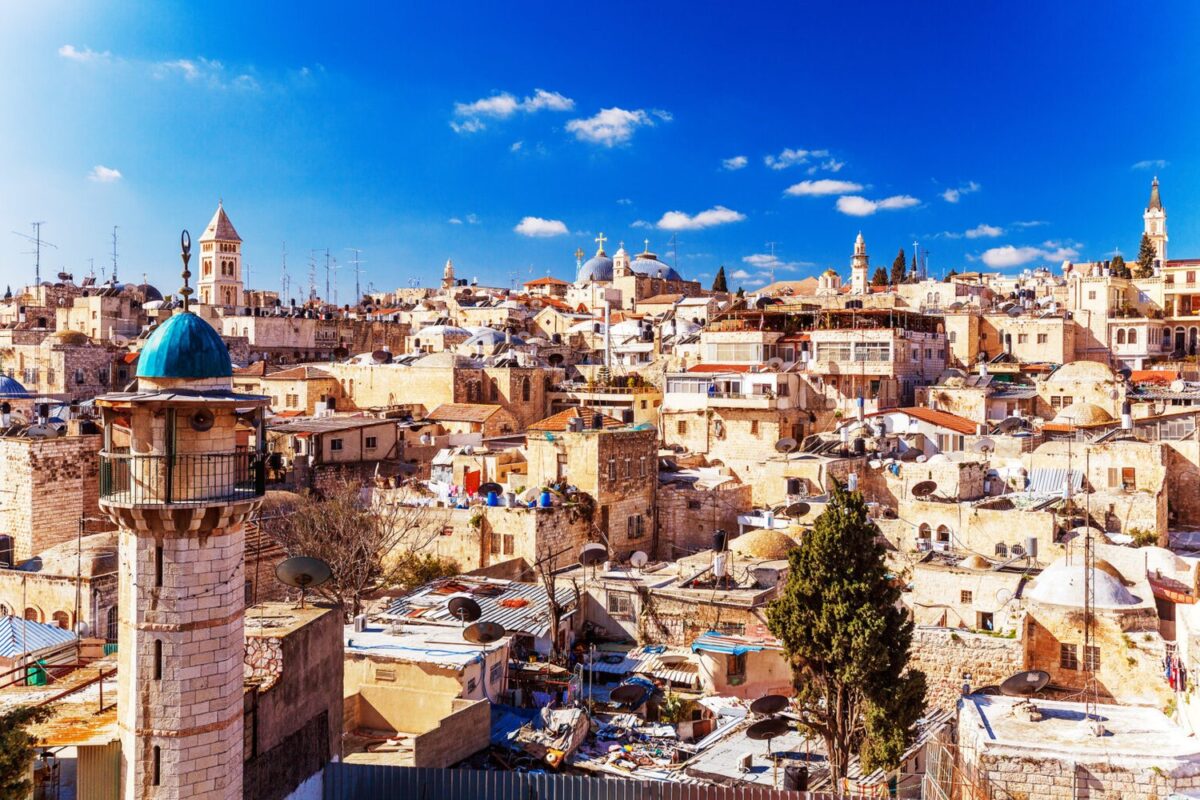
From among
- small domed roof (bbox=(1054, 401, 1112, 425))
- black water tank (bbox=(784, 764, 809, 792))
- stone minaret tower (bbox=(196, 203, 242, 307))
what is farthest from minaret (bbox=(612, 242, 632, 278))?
black water tank (bbox=(784, 764, 809, 792))

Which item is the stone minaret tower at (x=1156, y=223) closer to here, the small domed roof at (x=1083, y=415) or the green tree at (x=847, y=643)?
the small domed roof at (x=1083, y=415)

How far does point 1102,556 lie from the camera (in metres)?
19.4

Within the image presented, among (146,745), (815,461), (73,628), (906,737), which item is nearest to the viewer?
(146,745)

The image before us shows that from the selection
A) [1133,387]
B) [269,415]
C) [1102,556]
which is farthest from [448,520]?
[1133,387]

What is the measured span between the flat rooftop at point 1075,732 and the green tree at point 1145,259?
52.1 meters

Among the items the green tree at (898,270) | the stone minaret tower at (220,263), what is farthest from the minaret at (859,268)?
the stone minaret tower at (220,263)

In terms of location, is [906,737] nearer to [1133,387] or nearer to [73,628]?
[73,628]

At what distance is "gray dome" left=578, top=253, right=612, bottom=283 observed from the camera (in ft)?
267

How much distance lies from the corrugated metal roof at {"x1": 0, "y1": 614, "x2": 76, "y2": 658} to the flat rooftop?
1229 cm

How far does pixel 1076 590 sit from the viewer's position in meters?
15.8

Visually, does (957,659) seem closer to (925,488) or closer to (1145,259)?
(925,488)

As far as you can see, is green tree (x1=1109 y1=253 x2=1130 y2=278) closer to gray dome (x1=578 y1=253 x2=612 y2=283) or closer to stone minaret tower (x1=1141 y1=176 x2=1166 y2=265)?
stone minaret tower (x1=1141 y1=176 x2=1166 y2=265)

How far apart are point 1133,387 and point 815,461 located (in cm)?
1707

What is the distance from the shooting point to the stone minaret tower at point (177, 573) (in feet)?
33.2
